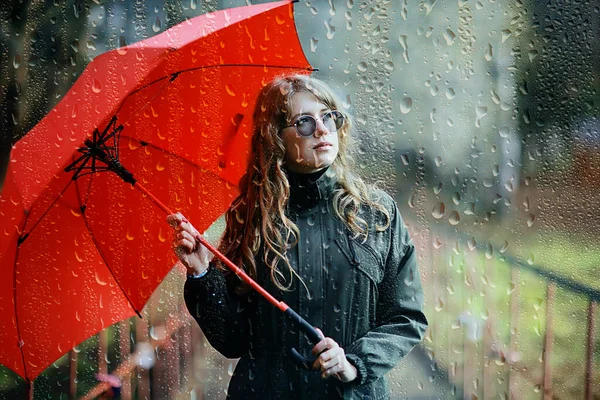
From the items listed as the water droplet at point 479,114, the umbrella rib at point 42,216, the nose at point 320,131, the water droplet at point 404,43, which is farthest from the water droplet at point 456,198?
the umbrella rib at point 42,216

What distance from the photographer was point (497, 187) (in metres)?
1.83

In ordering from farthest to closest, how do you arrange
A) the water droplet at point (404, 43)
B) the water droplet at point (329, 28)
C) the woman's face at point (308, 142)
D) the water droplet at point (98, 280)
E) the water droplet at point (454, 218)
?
1. the water droplet at point (454, 218)
2. the water droplet at point (404, 43)
3. the water droplet at point (329, 28)
4. the water droplet at point (98, 280)
5. the woman's face at point (308, 142)

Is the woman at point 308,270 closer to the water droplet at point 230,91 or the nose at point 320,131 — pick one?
the nose at point 320,131

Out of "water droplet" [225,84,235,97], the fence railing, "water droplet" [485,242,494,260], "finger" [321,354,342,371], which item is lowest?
the fence railing

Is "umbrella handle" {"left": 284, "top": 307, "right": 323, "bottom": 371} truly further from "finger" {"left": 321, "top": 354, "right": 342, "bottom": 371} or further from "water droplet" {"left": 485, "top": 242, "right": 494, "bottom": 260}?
"water droplet" {"left": 485, "top": 242, "right": 494, "bottom": 260}

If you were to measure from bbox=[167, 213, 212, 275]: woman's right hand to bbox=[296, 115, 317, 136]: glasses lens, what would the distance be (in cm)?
24

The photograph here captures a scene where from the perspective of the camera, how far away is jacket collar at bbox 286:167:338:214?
1.02 m

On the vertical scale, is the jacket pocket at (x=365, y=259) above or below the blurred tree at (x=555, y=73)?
below

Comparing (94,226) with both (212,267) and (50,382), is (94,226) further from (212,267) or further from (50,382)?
(50,382)

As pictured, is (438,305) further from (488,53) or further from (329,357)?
(329,357)

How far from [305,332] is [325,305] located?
101mm

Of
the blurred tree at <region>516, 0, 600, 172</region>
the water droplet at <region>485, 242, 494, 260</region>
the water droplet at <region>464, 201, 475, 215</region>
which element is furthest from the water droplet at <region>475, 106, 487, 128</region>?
the water droplet at <region>485, 242, 494, 260</region>

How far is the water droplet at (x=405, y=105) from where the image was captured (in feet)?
5.50

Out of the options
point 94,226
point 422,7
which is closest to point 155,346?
point 94,226
